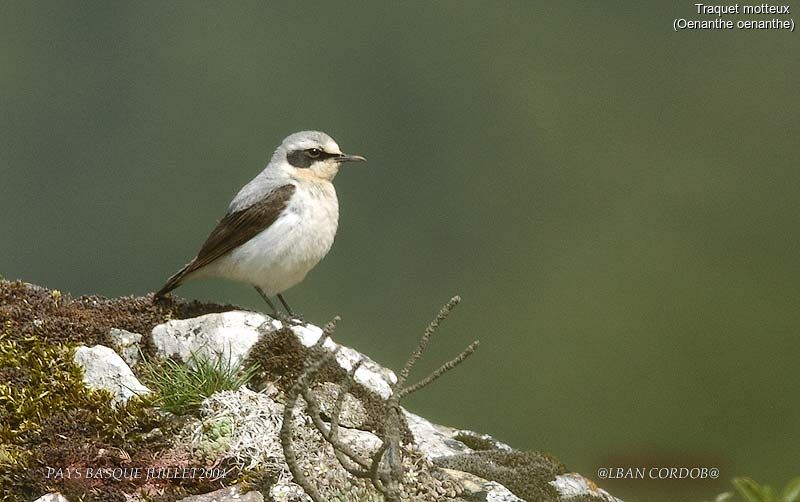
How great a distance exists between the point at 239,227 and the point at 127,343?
200 centimetres

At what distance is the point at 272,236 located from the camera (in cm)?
1216

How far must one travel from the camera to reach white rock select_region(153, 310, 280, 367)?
416 inches

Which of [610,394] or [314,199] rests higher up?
[610,394]

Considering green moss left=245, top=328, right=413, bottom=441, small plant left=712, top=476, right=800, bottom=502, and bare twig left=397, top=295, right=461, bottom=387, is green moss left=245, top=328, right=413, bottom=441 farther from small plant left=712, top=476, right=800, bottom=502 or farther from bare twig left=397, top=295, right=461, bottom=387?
small plant left=712, top=476, right=800, bottom=502

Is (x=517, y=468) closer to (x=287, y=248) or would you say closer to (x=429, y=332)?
(x=287, y=248)

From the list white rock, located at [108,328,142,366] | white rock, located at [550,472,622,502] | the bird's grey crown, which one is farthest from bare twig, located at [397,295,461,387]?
the bird's grey crown

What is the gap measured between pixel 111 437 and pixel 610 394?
178ft

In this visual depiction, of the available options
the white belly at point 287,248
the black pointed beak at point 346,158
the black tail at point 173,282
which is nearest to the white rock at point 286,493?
the black tail at point 173,282

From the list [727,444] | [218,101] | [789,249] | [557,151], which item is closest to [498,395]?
[727,444]

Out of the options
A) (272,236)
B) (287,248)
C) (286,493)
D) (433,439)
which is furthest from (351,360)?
(286,493)

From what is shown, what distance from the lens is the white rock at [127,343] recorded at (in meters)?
10.7

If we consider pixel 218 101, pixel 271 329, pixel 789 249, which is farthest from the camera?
pixel 218 101

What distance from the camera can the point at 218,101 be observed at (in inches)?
4801

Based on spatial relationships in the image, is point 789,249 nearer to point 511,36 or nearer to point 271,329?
point 511,36
